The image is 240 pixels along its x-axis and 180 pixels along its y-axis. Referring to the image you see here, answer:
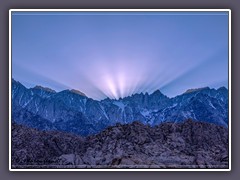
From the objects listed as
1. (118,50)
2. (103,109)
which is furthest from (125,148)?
(118,50)

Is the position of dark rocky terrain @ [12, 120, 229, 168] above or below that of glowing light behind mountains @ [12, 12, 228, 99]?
below

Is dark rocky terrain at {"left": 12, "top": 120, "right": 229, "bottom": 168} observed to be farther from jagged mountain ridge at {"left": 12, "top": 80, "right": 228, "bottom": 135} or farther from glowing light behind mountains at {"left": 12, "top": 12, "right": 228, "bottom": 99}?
glowing light behind mountains at {"left": 12, "top": 12, "right": 228, "bottom": 99}

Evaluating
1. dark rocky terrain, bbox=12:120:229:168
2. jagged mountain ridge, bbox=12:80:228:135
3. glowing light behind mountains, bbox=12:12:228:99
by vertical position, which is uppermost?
glowing light behind mountains, bbox=12:12:228:99

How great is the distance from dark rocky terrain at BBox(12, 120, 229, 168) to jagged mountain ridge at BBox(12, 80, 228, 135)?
0.06 meters

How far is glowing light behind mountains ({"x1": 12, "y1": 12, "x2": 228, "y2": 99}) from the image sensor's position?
2.93m

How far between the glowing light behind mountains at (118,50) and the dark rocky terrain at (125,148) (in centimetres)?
36

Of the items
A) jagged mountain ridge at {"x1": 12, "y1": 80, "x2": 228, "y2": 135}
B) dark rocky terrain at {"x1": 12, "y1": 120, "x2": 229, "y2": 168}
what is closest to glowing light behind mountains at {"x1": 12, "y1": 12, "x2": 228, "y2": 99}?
jagged mountain ridge at {"x1": 12, "y1": 80, "x2": 228, "y2": 135}

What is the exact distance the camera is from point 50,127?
2.93 metres

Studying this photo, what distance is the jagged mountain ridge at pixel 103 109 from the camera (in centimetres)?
291

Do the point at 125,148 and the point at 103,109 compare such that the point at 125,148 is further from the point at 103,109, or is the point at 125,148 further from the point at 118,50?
the point at 118,50

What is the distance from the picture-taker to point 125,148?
2928mm

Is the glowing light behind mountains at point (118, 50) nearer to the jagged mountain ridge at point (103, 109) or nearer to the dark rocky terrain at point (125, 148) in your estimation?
the jagged mountain ridge at point (103, 109)

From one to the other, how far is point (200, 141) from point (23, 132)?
1495 millimetres
